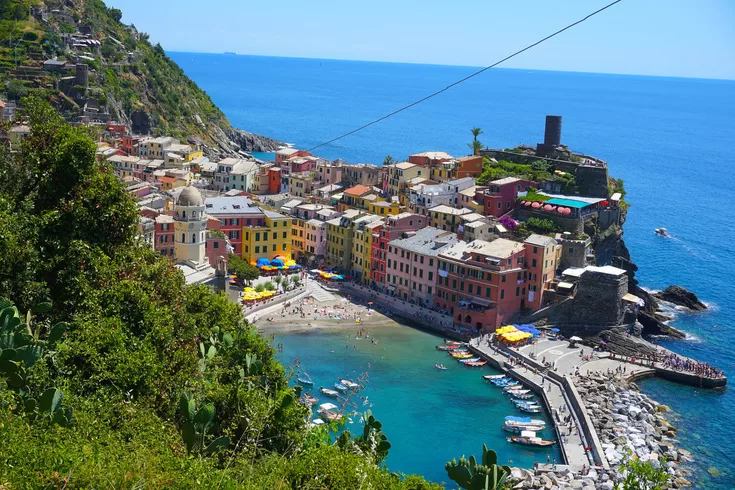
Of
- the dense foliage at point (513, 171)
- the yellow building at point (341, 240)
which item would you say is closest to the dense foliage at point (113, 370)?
the yellow building at point (341, 240)

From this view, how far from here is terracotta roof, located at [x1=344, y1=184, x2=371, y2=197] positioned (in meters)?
49.5

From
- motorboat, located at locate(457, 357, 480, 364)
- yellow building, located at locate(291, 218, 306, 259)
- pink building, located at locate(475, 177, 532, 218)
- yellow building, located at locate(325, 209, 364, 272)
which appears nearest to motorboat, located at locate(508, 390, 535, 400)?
motorboat, located at locate(457, 357, 480, 364)

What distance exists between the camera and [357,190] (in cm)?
5019

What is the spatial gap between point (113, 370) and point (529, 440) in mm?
18102

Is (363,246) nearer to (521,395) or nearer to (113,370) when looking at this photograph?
(521,395)

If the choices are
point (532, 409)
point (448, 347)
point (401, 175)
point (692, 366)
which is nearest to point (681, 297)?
point (692, 366)

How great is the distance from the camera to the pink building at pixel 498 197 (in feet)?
154

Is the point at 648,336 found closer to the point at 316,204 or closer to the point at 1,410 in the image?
the point at 316,204

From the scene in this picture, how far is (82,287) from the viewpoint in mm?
13859

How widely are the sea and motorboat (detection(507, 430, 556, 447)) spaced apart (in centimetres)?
41

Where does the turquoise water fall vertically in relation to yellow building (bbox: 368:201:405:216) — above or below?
below

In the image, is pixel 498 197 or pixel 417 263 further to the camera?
pixel 498 197

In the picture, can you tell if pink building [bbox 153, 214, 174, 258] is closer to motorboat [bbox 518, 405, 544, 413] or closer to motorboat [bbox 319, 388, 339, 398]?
motorboat [bbox 319, 388, 339, 398]

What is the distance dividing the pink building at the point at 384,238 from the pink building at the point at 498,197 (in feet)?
17.2
